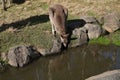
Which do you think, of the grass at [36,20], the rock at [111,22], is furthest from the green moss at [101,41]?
the rock at [111,22]

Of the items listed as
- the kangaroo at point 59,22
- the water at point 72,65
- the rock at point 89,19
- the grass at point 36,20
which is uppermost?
the kangaroo at point 59,22

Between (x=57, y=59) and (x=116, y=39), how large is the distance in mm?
Result: 4150

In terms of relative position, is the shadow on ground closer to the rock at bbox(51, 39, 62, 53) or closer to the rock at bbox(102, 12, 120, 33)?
the rock at bbox(51, 39, 62, 53)

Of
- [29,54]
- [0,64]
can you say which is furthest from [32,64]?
[0,64]

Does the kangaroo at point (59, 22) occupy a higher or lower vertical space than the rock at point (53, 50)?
higher

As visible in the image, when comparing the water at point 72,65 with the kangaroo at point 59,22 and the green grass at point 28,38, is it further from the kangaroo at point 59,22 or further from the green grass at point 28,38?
the green grass at point 28,38

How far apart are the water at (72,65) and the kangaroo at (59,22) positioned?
2.91 feet

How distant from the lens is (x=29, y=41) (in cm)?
2066

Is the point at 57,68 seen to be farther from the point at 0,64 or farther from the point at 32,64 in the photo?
the point at 0,64

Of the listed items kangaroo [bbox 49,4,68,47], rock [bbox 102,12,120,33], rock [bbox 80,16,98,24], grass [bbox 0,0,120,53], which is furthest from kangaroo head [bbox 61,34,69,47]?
rock [bbox 102,12,120,33]

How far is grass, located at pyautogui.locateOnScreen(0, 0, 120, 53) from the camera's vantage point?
20.7 m

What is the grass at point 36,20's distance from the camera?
20688 mm

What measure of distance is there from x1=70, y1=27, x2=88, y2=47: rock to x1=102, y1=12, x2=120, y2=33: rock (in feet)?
5.41

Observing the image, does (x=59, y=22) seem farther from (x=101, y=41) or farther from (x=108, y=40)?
(x=108, y=40)
